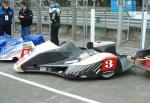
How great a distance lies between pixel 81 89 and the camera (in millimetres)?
6828

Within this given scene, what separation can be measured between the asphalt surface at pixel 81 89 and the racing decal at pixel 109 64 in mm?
248

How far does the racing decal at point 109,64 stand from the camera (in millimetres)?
7332

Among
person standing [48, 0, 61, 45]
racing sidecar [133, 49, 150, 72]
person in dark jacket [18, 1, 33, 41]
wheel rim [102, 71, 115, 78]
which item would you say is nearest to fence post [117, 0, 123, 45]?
person standing [48, 0, 61, 45]

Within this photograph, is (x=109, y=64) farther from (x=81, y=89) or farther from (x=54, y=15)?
(x=54, y=15)

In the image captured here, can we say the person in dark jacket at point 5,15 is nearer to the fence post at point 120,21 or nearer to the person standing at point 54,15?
the person standing at point 54,15

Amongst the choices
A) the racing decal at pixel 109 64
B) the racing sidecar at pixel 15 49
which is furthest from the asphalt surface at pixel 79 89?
the racing sidecar at pixel 15 49

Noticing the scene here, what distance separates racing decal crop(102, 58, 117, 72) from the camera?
733cm

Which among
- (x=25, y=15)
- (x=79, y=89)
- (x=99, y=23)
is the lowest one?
(x=79, y=89)

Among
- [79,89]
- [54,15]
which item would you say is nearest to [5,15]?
[54,15]

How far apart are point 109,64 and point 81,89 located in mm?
920

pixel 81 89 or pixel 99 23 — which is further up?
pixel 99 23

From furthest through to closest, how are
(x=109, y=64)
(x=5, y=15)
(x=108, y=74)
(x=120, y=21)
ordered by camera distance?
(x=5, y=15) < (x=120, y=21) < (x=108, y=74) < (x=109, y=64)

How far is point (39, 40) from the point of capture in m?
10.2

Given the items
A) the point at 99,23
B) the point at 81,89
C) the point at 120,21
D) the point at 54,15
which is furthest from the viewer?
the point at 99,23
